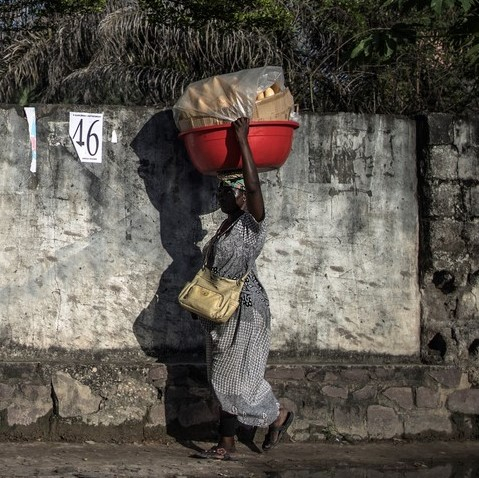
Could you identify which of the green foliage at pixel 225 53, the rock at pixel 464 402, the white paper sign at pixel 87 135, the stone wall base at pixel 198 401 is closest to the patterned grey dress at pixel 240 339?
the stone wall base at pixel 198 401

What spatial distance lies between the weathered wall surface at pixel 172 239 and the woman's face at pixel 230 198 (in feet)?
1.96

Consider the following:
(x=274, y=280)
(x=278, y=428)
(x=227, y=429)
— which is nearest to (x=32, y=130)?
(x=274, y=280)

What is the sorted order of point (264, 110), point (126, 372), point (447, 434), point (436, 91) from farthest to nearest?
1. point (436, 91)
2. point (447, 434)
3. point (126, 372)
4. point (264, 110)

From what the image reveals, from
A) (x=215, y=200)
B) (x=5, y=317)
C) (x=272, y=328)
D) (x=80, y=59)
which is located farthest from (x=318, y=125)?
(x=80, y=59)

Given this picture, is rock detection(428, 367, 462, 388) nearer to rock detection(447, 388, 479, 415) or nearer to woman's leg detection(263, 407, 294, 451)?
rock detection(447, 388, 479, 415)

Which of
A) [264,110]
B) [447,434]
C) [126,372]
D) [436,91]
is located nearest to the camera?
[264,110]

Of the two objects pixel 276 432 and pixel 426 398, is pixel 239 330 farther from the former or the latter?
pixel 426 398

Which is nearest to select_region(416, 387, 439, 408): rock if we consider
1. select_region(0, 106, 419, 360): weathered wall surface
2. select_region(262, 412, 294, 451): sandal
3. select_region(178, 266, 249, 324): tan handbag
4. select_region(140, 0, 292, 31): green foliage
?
select_region(0, 106, 419, 360): weathered wall surface

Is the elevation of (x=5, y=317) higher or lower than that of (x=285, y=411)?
higher

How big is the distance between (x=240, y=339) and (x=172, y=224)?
3.17ft

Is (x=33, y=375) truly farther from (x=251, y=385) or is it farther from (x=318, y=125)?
(x=318, y=125)

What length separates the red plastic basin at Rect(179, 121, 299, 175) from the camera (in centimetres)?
521

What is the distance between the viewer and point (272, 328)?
5.97 m

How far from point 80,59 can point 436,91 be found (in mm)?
3649
